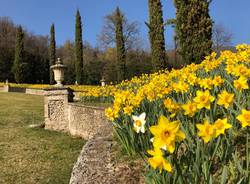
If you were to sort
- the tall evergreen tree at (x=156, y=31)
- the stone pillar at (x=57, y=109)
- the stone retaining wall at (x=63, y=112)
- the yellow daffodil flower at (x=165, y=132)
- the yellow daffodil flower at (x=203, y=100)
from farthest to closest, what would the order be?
the tall evergreen tree at (x=156, y=31) → the stone pillar at (x=57, y=109) → the stone retaining wall at (x=63, y=112) → the yellow daffodil flower at (x=203, y=100) → the yellow daffodil flower at (x=165, y=132)

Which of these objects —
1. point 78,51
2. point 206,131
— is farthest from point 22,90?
point 206,131

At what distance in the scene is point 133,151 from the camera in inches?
123

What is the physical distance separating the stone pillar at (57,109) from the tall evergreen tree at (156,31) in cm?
1082

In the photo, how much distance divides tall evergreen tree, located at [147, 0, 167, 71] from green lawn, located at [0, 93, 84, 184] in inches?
453

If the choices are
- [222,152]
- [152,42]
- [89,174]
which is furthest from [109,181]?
[152,42]

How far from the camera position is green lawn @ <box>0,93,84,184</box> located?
5.21 meters

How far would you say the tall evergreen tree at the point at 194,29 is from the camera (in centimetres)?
1259

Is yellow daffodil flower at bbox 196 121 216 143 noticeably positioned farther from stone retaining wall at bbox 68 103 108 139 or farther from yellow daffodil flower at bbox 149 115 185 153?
stone retaining wall at bbox 68 103 108 139

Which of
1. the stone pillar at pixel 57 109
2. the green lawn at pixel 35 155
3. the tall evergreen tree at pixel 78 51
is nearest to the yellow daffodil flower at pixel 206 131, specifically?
the green lawn at pixel 35 155

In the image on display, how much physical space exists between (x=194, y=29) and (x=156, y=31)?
7841 millimetres

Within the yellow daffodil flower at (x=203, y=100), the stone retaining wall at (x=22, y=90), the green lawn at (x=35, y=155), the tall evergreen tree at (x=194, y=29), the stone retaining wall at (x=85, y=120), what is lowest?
the green lawn at (x=35, y=155)

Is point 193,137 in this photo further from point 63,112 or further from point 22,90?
point 22,90

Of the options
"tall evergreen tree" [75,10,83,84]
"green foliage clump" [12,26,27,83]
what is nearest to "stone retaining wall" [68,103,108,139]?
"tall evergreen tree" [75,10,83,84]

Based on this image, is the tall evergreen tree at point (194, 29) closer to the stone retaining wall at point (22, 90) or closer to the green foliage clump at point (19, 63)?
the stone retaining wall at point (22, 90)
